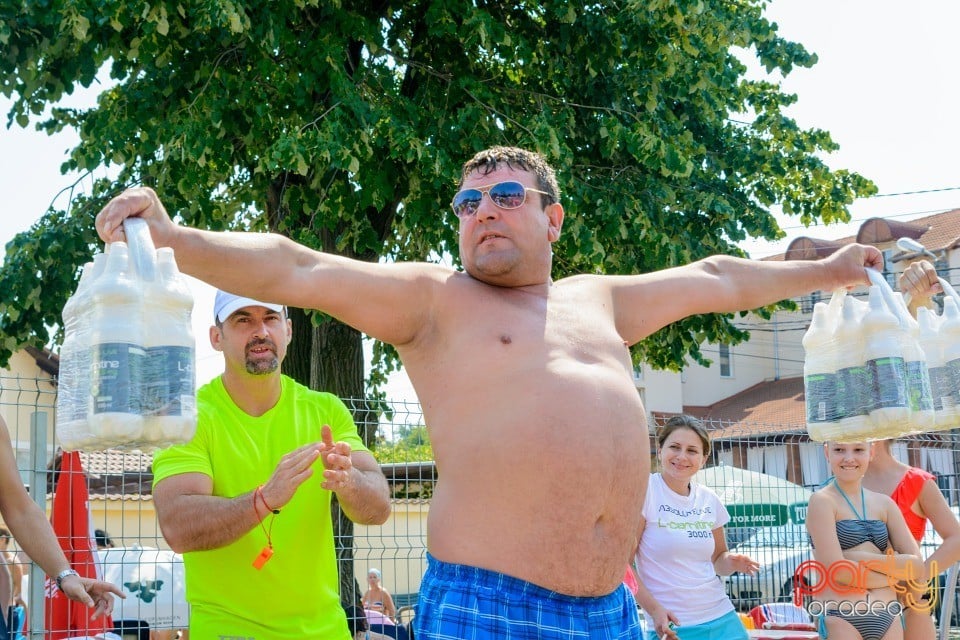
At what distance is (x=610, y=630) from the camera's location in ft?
10.6

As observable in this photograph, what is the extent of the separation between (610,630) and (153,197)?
6.03 ft

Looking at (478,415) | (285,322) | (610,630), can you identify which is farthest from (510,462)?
(285,322)

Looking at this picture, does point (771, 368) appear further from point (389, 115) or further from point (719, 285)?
point (719, 285)

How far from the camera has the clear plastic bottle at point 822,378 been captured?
399 centimetres

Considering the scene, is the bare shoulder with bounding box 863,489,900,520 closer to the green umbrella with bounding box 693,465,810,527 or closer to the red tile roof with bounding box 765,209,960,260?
the green umbrella with bounding box 693,465,810,527

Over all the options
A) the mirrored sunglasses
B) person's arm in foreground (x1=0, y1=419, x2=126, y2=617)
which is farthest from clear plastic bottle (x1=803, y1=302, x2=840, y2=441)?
person's arm in foreground (x1=0, y1=419, x2=126, y2=617)

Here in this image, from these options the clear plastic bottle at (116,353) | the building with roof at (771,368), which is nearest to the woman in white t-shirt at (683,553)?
the clear plastic bottle at (116,353)

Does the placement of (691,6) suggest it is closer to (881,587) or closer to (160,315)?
(881,587)

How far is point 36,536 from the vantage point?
156 inches

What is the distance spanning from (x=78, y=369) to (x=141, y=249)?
351 millimetres

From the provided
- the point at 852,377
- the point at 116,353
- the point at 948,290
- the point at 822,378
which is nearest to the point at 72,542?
the point at 116,353

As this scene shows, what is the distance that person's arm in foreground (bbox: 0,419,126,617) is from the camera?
383 centimetres

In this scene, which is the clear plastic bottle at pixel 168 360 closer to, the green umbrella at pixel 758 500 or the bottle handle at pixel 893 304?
the bottle handle at pixel 893 304

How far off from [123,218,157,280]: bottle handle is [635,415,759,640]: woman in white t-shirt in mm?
3290
